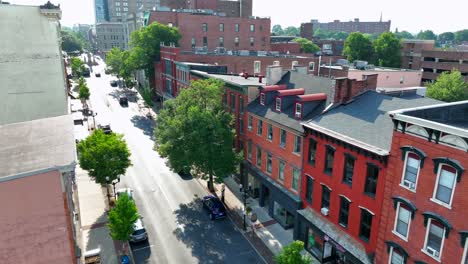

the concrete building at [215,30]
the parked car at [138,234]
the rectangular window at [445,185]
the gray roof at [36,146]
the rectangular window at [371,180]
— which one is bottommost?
the parked car at [138,234]

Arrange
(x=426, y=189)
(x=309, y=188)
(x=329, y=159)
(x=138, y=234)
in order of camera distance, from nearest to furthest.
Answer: (x=426, y=189) < (x=329, y=159) < (x=309, y=188) < (x=138, y=234)

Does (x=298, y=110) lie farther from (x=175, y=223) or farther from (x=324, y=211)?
(x=175, y=223)

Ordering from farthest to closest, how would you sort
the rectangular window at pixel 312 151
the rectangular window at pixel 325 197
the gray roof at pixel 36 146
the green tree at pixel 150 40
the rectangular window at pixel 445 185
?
the green tree at pixel 150 40 < the rectangular window at pixel 312 151 < the rectangular window at pixel 325 197 < the rectangular window at pixel 445 185 < the gray roof at pixel 36 146

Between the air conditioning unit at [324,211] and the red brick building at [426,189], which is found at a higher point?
the red brick building at [426,189]

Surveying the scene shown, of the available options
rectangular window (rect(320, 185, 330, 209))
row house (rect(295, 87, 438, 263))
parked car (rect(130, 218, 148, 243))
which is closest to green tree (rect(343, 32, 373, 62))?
row house (rect(295, 87, 438, 263))

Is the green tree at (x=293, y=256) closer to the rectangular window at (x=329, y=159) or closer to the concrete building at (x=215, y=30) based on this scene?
the rectangular window at (x=329, y=159)

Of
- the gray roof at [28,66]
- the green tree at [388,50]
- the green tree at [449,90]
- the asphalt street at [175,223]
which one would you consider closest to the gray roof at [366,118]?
the asphalt street at [175,223]

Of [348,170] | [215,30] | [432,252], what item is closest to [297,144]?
[348,170]
